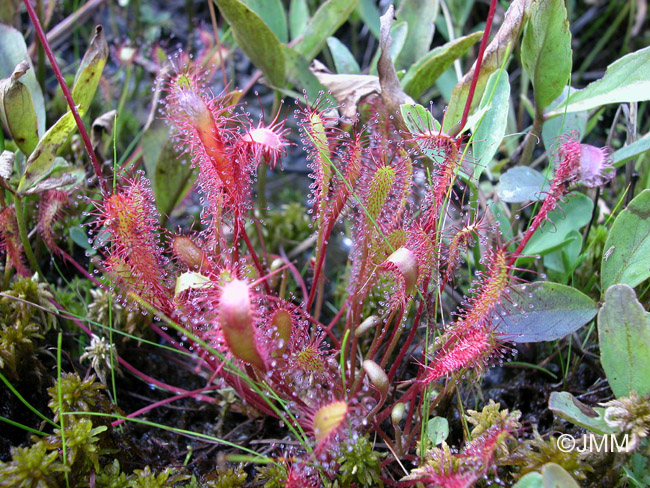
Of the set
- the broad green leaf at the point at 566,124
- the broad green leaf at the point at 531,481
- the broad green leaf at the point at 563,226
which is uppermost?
the broad green leaf at the point at 566,124

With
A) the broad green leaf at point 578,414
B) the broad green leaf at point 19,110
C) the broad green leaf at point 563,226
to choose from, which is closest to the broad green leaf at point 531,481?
the broad green leaf at point 578,414

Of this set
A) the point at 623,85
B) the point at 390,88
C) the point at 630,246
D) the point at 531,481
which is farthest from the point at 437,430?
the point at 623,85

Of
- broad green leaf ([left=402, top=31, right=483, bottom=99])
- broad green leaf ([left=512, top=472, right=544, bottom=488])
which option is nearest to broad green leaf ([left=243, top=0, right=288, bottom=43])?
broad green leaf ([left=402, top=31, right=483, bottom=99])

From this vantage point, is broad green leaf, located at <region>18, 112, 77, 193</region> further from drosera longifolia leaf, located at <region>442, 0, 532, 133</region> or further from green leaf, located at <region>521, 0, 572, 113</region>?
green leaf, located at <region>521, 0, 572, 113</region>

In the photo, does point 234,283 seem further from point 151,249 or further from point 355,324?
point 355,324

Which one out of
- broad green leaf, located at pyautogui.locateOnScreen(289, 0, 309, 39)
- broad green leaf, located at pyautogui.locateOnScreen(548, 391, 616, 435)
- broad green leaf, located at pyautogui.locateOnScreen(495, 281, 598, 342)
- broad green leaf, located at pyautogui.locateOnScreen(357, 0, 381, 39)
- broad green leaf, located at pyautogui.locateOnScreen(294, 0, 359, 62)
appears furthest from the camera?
broad green leaf, located at pyautogui.locateOnScreen(357, 0, 381, 39)

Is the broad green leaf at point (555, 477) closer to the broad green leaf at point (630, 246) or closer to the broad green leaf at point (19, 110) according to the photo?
the broad green leaf at point (630, 246)
